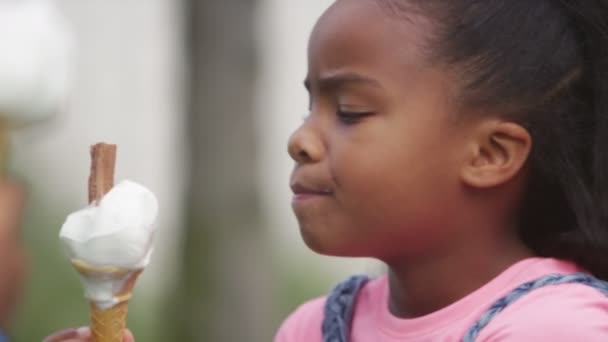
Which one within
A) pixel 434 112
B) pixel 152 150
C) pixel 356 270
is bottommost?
pixel 356 270

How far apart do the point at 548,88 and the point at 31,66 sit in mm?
1026

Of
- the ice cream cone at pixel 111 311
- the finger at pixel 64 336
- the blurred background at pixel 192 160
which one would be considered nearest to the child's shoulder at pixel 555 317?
the ice cream cone at pixel 111 311

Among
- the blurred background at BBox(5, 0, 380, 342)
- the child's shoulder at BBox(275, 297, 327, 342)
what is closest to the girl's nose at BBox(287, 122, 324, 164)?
the child's shoulder at BBox(275, 297, 327, 342)

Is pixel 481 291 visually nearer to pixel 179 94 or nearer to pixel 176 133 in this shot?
pixel 179 94

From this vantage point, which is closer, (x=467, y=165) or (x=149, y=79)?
(x=467, y=165)

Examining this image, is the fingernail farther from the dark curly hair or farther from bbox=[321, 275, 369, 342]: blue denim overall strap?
the dark curly hair

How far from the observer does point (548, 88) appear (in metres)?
3.09

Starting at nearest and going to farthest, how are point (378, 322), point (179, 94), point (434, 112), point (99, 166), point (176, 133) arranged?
point (99, 166) < point (434, 112) < point (378, 322) < point (179, 94) < point (176, 133)

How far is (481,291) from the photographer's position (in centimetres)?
307

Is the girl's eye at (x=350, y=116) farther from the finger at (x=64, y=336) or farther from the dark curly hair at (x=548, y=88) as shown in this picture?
the finger at (x=64, y=336)

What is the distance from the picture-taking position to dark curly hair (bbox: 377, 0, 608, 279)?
3.06m

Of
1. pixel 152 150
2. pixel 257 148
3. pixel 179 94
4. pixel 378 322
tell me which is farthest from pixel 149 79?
pixel 378 322

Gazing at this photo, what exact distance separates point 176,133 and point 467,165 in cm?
572

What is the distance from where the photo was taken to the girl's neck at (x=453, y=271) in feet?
10.2
